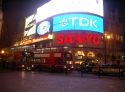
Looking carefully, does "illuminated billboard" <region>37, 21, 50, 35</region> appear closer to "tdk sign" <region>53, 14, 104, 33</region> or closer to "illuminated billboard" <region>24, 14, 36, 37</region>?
"tdk sign" <region>53, 14, 104, 33</region>

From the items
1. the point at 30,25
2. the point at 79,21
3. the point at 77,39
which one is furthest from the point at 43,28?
the point at 30,25

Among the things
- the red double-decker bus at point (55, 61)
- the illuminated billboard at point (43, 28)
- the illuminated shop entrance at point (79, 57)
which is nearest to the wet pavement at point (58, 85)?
the red double-decker bus at point (55, 61)

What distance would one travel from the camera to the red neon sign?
211 ft

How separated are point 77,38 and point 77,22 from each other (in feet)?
13.8

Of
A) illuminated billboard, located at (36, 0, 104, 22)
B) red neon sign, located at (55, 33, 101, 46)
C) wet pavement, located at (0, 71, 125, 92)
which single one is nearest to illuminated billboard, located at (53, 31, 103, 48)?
red neon sign, located at (55, 33, 101, 46)

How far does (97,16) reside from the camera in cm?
6738

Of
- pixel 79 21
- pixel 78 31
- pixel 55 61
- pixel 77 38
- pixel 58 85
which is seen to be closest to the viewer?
pixel 58 85

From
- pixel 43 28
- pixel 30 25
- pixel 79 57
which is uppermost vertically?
pixel 30 25

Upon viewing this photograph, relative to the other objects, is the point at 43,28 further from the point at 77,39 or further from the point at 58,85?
the point at 58,85

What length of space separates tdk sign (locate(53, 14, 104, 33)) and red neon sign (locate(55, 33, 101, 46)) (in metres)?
1.53

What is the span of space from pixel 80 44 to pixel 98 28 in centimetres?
714

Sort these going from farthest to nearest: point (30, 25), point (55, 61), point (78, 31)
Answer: point (30, 25), point (78, 31), point (55, 61)

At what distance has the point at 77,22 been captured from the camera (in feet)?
210

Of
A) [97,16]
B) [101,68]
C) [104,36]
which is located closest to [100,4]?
[97,16]
